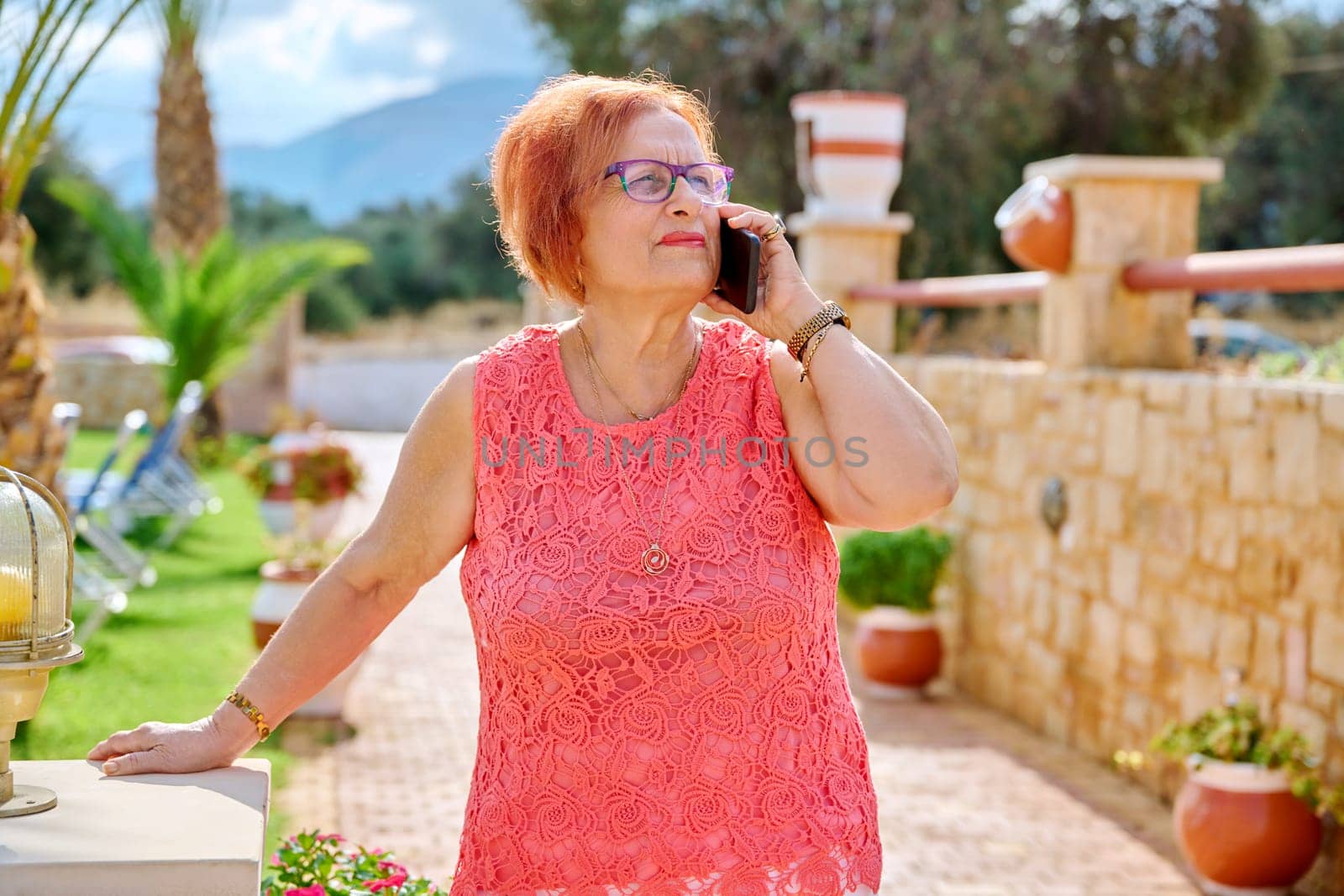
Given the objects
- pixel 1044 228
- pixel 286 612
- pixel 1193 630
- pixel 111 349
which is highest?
pixel 1044 228

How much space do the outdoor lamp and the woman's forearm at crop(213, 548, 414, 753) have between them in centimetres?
35

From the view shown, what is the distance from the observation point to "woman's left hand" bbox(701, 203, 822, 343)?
201cm

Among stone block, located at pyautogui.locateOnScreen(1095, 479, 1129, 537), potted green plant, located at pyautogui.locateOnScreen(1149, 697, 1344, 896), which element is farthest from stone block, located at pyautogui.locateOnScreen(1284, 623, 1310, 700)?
stone block, located at pyautogui.locateOnScreen(1095, 479, 1129, 537)

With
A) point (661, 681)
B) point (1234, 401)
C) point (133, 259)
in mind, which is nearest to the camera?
point (661, 681)

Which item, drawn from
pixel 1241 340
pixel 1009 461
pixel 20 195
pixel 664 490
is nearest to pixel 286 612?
pixel 20 195

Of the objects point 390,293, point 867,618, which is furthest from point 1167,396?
point 390,293

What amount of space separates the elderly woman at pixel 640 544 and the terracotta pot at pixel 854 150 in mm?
6388

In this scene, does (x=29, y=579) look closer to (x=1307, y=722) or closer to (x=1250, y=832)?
(x=1250, y=832)

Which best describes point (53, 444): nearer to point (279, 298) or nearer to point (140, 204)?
point (279, 298)

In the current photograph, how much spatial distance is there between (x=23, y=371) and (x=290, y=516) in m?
4.42

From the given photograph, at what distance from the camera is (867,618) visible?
6809 mm

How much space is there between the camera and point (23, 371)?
5.23 meters

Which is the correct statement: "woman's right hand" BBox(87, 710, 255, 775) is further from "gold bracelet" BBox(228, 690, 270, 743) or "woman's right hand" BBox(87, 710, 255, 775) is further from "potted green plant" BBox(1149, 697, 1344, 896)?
"potted green plant" BBox(1149, 697, 1344, 896)

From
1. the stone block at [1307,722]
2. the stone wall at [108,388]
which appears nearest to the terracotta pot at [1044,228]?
the stone block at [1307,722]
